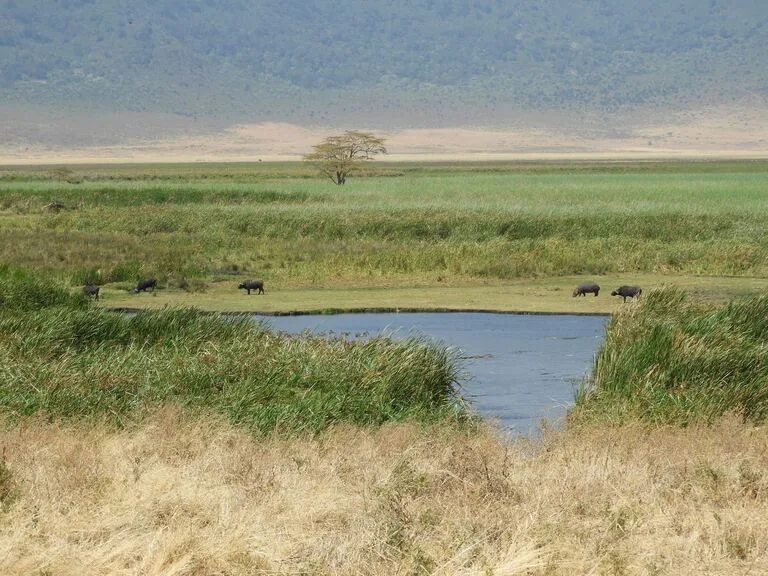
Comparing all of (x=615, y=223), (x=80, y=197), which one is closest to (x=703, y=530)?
(x=615, y=223)

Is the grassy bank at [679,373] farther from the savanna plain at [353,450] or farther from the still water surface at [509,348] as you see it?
the still water surface at [509,348]

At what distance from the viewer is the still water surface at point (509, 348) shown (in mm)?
21641

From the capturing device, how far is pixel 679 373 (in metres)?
18.8

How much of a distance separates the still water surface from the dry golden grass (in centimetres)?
364

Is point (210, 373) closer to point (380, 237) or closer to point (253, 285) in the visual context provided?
point (253, 285)

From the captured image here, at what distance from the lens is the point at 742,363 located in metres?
19.1

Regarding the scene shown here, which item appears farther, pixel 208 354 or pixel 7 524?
pixel 208 354

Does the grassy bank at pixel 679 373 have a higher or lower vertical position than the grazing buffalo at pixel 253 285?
higher

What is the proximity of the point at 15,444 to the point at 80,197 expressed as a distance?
207 feet

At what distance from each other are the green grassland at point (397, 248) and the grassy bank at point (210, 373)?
36.2ft

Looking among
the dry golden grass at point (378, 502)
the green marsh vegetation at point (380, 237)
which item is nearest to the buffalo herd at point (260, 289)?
the green marsh vegetation at point (380, 237)

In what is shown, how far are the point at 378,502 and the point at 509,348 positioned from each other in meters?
15.2

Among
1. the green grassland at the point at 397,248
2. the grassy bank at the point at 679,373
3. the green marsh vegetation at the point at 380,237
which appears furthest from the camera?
the green marsh vegetation at the point at 380,237

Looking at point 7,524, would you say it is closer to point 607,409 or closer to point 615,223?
point 607,409
